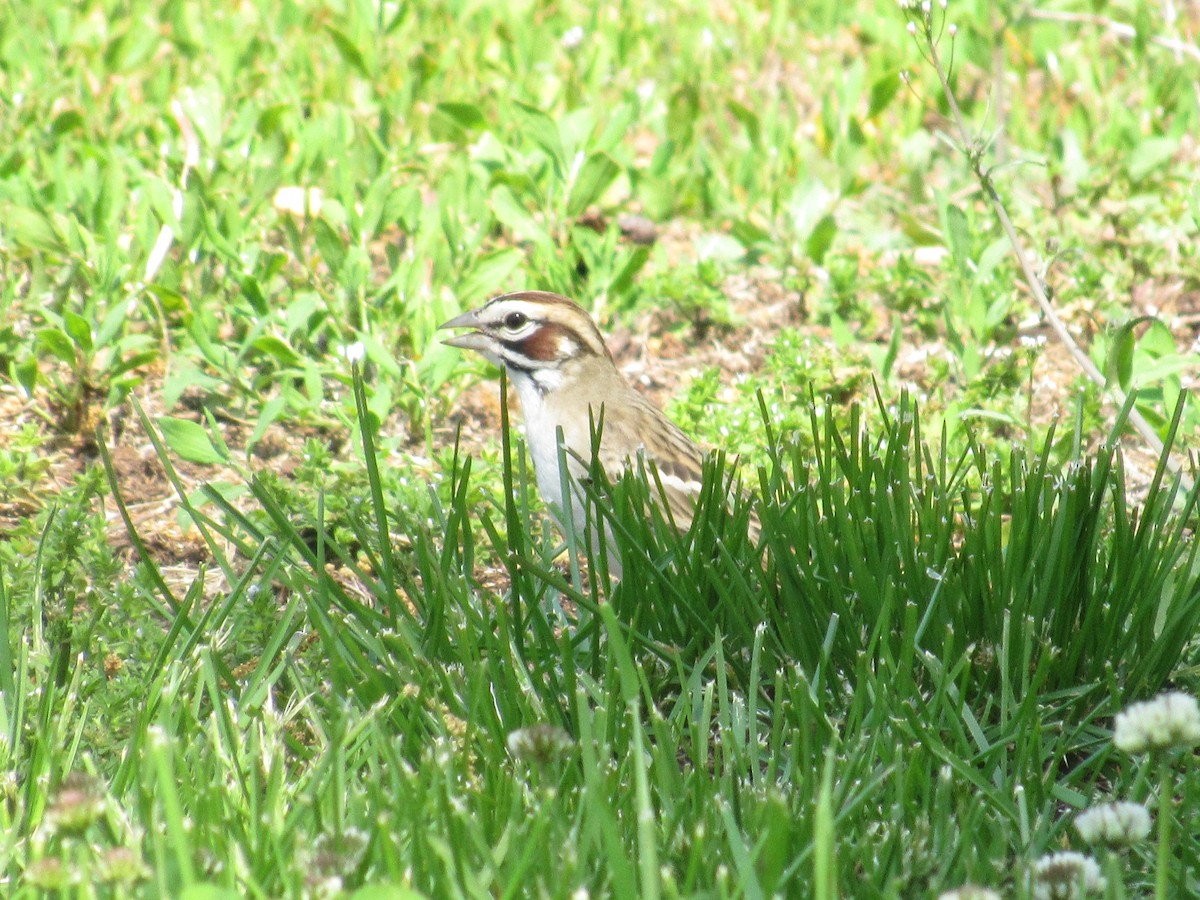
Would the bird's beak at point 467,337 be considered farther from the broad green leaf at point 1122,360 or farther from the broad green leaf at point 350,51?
the broad green leaf at point 350,51

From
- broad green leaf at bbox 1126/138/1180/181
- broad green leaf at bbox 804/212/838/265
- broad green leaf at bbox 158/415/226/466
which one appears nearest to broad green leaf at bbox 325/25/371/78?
broad green leaf at bbox 804/212/838/265

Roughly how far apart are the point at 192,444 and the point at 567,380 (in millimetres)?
1248

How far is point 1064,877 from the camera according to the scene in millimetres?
2424

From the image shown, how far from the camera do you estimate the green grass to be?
2.79 meters

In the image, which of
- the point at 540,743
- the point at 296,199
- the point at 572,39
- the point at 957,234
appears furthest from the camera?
the point at 572,39

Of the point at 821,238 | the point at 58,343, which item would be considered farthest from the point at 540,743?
the point at 821,238

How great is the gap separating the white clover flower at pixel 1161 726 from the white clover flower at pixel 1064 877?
213mm

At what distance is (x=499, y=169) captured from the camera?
681 cm

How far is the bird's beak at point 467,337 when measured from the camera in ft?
17.2

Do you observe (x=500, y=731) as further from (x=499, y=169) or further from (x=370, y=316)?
(x=499, y=169)

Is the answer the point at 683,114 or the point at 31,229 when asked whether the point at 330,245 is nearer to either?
the point at 31,229

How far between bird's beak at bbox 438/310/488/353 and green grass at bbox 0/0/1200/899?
0.66ft

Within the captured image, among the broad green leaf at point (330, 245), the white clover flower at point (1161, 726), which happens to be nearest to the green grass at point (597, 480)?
the broad green leaf at point (330, 245)

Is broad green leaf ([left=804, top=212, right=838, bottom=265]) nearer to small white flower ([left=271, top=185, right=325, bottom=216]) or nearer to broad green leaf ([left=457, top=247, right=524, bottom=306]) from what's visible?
broad green leaf ([left=457, top=247, right=524, bottom=306])
